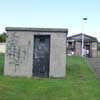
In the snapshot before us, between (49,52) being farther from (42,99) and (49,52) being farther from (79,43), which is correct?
(79,43)

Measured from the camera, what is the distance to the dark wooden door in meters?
9.32

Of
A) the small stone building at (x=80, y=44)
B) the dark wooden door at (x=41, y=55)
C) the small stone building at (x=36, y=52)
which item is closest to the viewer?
the small stone building at (x=36, y=52)

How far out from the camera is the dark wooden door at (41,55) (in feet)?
30.6

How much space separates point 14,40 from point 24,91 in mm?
3764

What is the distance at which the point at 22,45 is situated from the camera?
9.34 metres

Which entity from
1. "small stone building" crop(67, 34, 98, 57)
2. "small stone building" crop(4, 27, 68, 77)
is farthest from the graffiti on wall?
"small stone building" crop(67, 34, 98, 57)

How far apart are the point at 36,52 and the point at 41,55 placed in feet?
0.97

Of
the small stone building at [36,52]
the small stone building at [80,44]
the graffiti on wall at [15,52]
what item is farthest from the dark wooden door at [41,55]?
the small stone building at [80,44]

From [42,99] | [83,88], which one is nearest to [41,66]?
[83,88]

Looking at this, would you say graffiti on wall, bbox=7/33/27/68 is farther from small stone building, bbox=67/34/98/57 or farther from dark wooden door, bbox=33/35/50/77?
small stone building, bbox=67/34/98/57

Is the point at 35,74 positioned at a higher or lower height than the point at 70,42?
lower

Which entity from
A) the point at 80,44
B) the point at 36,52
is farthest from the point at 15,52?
the point at 80,44

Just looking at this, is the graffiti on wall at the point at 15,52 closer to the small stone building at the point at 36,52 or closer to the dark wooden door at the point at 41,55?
→ the small stone building at the point at 36,52

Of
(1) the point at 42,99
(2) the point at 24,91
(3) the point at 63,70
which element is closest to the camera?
(1) the point at 42,99
